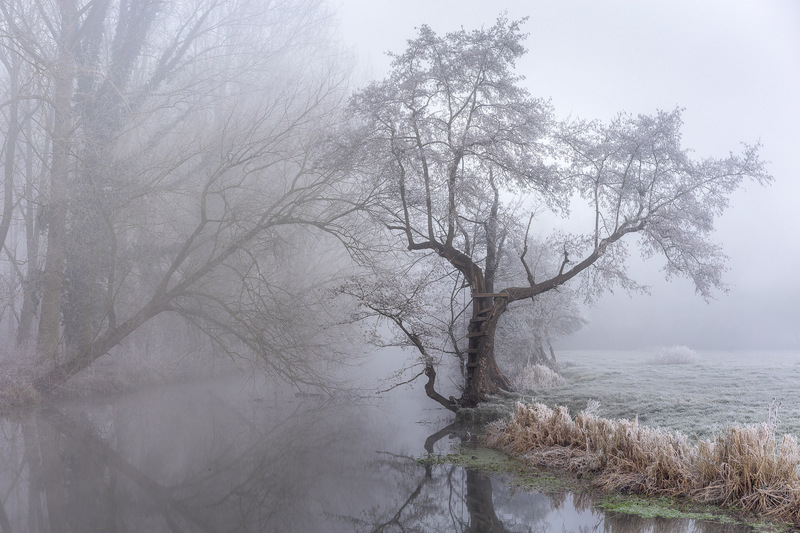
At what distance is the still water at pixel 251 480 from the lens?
5633 millimetres

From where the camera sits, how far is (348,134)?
11703 millimetres

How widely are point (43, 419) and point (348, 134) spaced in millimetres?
7250

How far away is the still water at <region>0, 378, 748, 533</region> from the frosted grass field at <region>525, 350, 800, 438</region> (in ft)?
8.05

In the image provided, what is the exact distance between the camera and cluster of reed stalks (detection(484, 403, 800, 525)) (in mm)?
5230

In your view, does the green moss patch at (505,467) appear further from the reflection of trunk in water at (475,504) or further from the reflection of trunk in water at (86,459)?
the reflection of trunk in water at (86,459)

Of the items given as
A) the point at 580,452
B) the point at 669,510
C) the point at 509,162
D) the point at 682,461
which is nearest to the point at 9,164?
the point at 509,162

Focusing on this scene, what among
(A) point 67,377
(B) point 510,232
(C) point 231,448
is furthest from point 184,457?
(B) point 510,232

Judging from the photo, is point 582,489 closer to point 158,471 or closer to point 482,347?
point 158,471

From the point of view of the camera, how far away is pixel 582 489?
250 inches

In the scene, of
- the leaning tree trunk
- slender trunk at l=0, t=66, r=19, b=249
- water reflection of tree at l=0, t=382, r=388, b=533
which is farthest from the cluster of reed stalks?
slender trunk at l=0, t=66, r=19, b=249

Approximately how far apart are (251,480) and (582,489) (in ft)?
12.0

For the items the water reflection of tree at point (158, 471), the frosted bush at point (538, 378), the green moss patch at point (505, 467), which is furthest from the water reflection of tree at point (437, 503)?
the frosted bush at point (538, 378)

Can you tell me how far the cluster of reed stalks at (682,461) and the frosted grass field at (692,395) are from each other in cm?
123

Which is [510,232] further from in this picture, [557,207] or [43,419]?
[43,419]
